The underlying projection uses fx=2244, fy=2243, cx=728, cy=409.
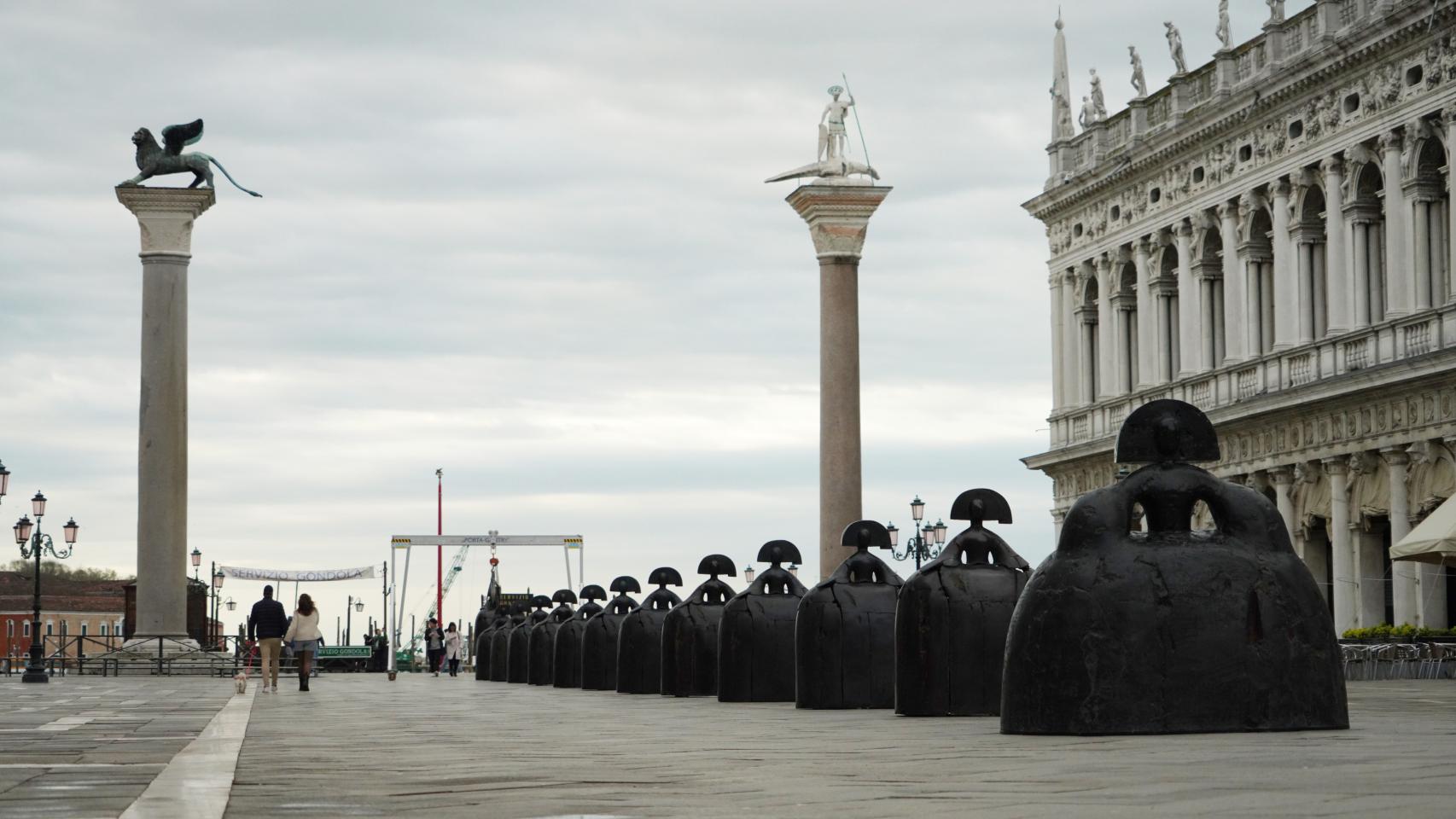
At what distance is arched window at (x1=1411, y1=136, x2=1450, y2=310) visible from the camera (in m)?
42.1

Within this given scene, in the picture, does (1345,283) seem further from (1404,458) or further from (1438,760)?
(1438,760)

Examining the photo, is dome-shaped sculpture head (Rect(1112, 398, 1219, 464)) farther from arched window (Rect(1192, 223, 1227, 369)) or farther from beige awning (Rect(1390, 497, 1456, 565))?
arched window (Rect(1192, 223, 1227, 369))

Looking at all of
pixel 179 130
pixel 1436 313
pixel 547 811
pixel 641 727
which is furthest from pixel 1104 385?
pixel 547 811

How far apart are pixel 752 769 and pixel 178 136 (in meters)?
36.9

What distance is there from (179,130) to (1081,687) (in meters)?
36.1

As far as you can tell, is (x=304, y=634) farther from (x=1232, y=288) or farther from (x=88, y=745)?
(x=1232, y=288)

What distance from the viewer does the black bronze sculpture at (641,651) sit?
27156mm

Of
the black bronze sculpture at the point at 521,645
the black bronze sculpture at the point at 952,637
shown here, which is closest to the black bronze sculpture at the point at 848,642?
the black bronze sculpture at the point at 952,637

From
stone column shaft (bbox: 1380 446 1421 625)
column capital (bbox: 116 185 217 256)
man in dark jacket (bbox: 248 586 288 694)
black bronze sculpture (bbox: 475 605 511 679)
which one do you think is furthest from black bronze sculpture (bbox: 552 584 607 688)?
stone column shaft (bbox: 1380 446 1421 625)

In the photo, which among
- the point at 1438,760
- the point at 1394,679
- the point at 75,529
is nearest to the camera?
the point at 1438,760

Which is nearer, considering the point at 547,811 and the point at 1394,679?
the point at 547,811

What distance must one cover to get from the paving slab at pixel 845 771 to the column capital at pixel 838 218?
21980 millimetres

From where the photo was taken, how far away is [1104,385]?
5853cm

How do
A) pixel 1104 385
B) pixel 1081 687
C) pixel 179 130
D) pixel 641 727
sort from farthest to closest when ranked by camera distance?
pixel 1104 385, pixel 179 130, pixel 641 727, pixel 1081 687
